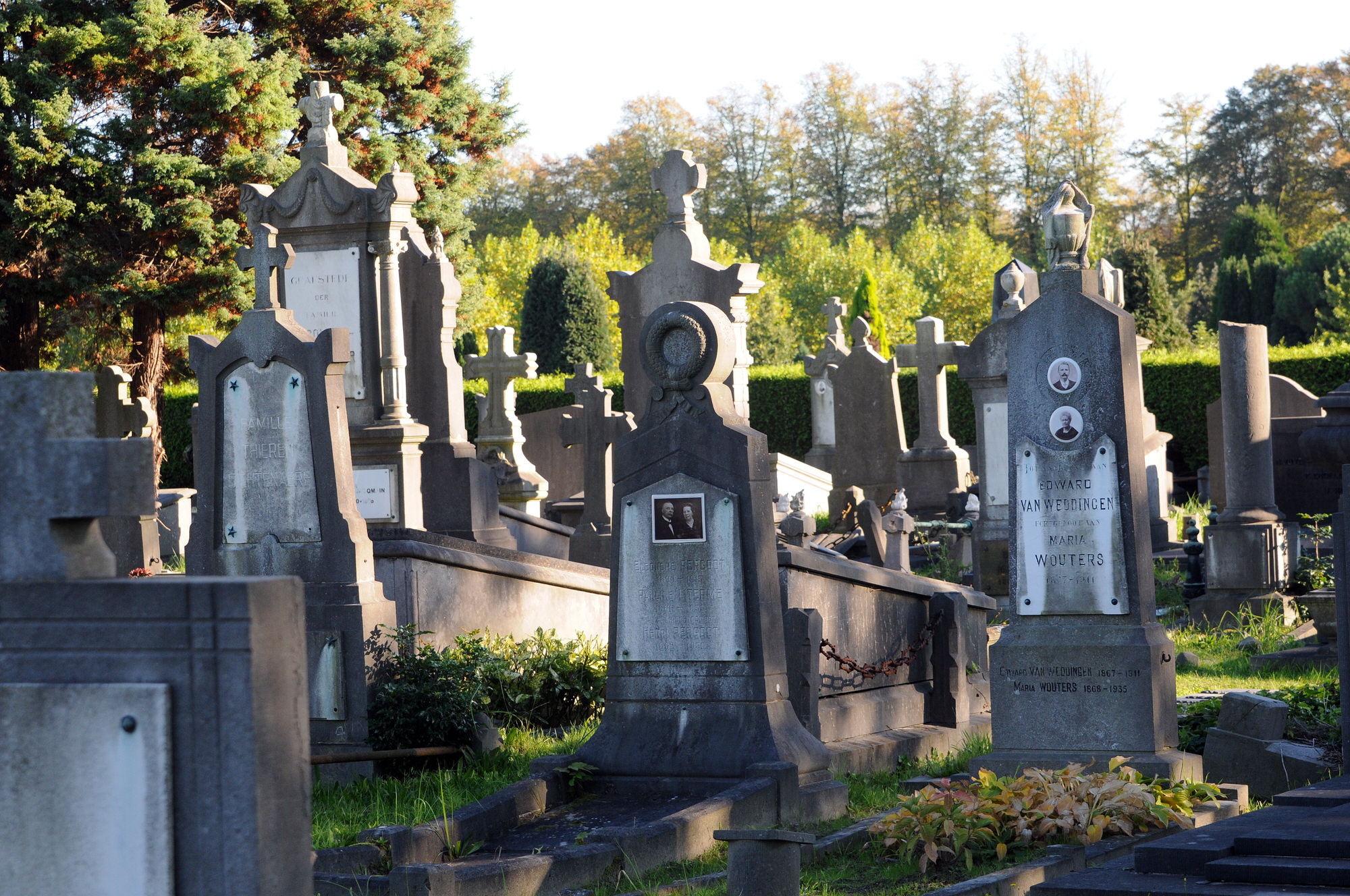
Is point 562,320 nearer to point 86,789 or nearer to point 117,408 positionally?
point 117,408

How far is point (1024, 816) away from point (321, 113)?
28.3 ft

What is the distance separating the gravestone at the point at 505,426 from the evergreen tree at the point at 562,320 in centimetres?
1386

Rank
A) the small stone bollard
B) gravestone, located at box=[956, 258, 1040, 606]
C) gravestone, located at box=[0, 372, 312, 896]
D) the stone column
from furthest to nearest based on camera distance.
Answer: gravestone, located at box=[956, 258, 1040, 606] < the stone column < the small stone bollard < gravestone, located at box=[0, 372, 312, 896]

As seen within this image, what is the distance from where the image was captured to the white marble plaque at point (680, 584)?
6734 mm

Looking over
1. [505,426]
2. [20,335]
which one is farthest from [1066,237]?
[20,335]

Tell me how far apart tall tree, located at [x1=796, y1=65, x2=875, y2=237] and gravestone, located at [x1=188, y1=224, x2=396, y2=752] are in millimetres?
49443

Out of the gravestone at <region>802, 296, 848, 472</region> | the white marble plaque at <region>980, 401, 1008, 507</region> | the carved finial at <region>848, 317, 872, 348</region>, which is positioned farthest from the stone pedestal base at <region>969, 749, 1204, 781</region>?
the gravestone at <region>802, 296, 848, 472</region>

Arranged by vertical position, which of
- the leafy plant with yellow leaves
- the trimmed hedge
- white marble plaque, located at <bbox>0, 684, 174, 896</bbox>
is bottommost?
the leafy plant with yellow leaves

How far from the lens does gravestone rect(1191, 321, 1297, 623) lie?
13.2 metres

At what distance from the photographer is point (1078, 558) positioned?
7035 millimetres

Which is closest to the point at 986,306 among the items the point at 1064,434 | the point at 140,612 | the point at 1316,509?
the point at 1316,509

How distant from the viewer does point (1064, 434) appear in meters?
7.05

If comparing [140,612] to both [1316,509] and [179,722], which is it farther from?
[1316,509]

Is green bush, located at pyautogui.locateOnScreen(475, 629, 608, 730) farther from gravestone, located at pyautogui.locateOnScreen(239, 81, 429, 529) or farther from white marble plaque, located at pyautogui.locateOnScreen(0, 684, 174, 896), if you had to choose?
white marble plaque, located at pyautogui.locateOnScreen(0, 684, 174, 896)
